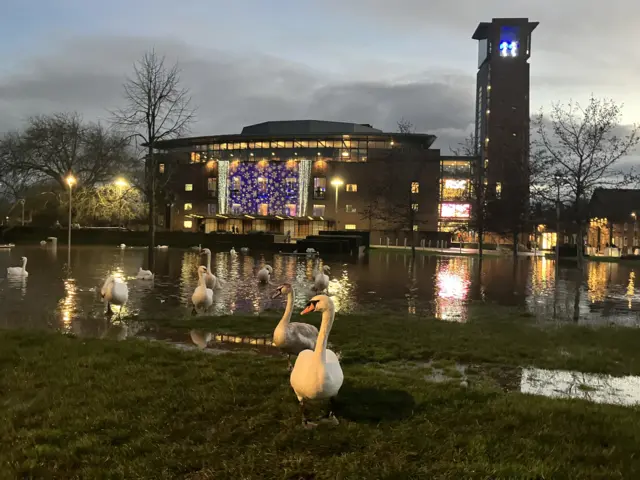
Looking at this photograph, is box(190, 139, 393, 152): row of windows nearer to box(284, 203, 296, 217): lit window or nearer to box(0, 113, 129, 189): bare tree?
box(284, 203, 296, 217): lit window

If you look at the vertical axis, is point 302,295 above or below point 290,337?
below

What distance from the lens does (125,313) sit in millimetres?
11859

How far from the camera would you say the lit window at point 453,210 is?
8150 centimetres

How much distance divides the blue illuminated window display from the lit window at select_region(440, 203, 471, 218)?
24.2m

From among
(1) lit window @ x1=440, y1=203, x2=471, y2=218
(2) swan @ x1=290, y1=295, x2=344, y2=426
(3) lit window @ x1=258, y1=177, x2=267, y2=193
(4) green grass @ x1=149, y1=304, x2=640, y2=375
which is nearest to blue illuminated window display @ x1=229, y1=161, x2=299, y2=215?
(3) lit window @ x1=258, y1=177, x2=267, y2=193

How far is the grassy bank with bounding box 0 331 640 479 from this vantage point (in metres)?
4.14

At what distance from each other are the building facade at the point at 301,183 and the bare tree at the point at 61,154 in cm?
2555

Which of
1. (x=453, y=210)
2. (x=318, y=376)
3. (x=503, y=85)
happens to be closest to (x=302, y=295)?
(x=318, y=376)

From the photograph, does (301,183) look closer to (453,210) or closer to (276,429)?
(453,210)

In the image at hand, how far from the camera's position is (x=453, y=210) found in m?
82.1

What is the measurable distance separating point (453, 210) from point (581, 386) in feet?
255

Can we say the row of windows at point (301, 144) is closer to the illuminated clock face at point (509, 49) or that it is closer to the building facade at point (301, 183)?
the building facade at point (301, 183)

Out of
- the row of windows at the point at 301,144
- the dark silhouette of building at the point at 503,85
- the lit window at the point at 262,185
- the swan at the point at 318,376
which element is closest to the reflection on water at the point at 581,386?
the swan at the point at 318,376

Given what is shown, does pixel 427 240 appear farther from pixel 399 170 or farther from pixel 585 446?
pixel 585 446
